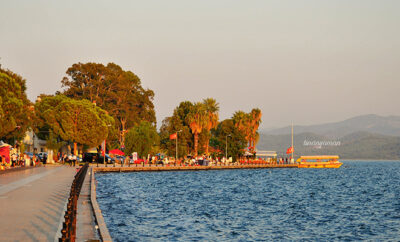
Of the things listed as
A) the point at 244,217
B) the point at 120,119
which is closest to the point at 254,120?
the point at 120,119

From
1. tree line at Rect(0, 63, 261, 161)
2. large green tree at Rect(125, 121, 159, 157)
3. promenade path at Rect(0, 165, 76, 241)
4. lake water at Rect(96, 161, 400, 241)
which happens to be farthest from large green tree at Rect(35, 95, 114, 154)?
promenade path at Rect(0, 165, 76, 241)

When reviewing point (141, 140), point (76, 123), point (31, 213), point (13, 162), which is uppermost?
point (76, 123)

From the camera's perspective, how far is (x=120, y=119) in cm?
12306

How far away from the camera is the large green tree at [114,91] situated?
377 feet

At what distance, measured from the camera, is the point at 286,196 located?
151 feet

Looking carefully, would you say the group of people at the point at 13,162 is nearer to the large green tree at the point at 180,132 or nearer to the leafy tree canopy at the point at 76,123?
the leafy tree canopy at the point at 76,123

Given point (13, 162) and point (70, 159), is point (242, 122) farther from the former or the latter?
point (13, 162)

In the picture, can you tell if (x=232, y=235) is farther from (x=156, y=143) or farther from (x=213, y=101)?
(x=213, y=101)

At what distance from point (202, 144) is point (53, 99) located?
111 ft

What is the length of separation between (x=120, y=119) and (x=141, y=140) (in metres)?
21.8

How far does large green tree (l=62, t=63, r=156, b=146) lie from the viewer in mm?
115000

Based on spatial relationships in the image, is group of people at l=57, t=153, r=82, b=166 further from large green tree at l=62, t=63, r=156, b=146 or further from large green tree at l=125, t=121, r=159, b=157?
large green tree at l=62, t=63, r=156, b=146

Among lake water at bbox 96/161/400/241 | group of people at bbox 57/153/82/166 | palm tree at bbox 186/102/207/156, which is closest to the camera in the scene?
lake water at bbox 96/161/400/241

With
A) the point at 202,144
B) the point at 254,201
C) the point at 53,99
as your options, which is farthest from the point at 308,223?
the point at 202,144
